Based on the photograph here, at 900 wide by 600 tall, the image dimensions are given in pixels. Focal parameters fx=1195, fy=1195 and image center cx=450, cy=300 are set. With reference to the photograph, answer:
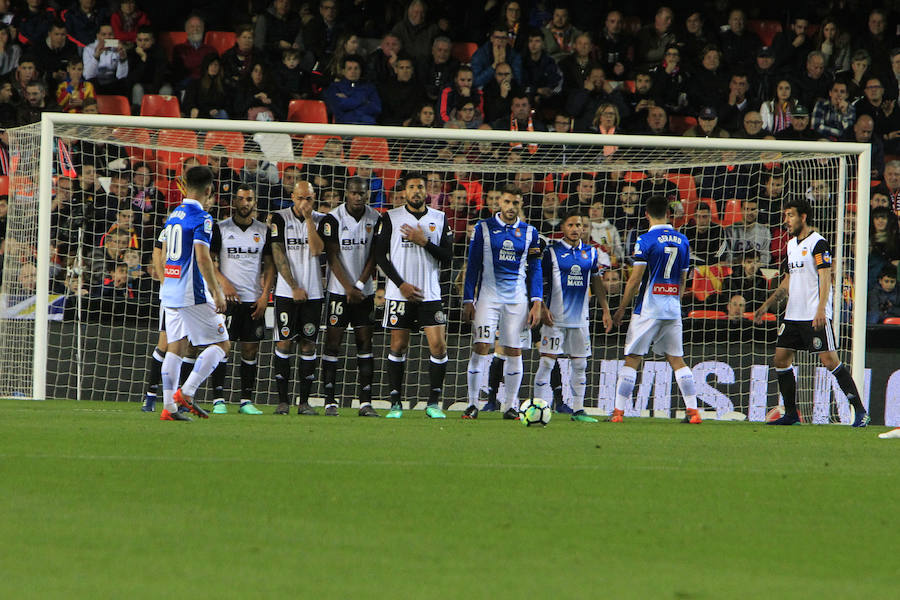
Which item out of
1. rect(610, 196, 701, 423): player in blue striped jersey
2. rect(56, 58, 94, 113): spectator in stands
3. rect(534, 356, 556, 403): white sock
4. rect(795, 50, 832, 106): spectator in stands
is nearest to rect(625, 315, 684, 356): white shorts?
rect(610, 196, 701, 423): player in blue striped jersey

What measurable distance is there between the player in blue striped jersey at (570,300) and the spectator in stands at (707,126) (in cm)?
453

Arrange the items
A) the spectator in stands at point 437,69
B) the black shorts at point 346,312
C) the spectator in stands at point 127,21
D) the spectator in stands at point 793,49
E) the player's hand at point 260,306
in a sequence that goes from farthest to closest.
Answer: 1. the spectator in stands at point 793,49
2. the spectator in stands at point 127,21
3. the spectator in stands at point 437,69
4. the player's hand at point 260,306
5. the black shorts at point 346,312

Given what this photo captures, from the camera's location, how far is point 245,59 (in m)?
15.8

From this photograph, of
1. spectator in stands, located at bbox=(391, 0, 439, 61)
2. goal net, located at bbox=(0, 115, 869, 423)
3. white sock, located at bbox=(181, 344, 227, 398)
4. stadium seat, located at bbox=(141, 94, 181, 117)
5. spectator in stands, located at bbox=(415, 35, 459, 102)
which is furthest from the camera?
spectator in stands, located at bbox=(391, 0, 439, 61)

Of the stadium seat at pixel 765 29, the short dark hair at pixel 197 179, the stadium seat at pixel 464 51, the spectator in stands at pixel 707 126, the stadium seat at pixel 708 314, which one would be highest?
the stadium seat at pixel 765 29

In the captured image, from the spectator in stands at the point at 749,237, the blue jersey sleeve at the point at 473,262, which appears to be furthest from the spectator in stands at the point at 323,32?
the blue jersey sleeve at the point at 473,262

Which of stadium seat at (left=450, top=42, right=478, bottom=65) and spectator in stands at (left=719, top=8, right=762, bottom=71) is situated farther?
stadium seat at (left=450, top=42, right=478, bottom=65)

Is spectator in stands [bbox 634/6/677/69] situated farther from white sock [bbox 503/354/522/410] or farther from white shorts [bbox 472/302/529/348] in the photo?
white sock [bbox 503/354/522/410]

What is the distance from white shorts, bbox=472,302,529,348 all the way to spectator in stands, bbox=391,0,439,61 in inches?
285

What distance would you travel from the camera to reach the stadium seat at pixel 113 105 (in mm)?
15391

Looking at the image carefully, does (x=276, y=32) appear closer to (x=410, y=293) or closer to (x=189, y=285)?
(x=410, y=293)

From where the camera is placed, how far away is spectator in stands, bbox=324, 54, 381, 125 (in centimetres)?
A: 1529

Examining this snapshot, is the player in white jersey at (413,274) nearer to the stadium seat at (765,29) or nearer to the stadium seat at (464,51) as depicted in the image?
the stadium seat at (464,51)

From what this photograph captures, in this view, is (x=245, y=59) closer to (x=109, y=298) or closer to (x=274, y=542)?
(x=109, y=298)
